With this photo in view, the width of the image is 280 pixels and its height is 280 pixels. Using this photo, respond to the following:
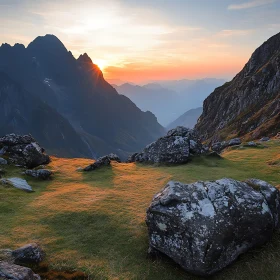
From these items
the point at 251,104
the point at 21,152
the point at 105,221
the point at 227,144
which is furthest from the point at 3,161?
the point at 251,104

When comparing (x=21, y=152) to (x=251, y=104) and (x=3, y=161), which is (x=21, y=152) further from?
(x=251, y=104)

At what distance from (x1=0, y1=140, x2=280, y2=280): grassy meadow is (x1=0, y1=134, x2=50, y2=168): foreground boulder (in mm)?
3329

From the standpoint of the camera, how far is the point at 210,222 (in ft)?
51.0

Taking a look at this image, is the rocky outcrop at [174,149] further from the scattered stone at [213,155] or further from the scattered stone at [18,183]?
the scattered stone at [18,183]

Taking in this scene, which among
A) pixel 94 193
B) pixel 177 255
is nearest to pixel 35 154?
pixel 94 193

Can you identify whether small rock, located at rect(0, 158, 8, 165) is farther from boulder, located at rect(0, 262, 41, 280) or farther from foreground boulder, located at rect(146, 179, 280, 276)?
foreground boulder, located at rect(146, 179, 280, 276)

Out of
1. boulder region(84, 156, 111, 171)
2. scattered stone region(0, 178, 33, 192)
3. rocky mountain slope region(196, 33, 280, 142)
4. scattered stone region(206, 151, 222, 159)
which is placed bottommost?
scattered stone region(0, 178, 33, 192)

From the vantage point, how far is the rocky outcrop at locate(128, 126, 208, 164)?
38.5 m

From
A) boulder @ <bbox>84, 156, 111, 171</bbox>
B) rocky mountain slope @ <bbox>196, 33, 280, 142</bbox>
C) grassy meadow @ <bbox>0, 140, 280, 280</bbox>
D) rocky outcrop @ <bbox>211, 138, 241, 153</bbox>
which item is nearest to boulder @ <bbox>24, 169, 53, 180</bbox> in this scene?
grassy meadow @ <bbox>0, 140, 280, 280</bbox>

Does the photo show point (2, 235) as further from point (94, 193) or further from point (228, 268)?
point (228, 268)

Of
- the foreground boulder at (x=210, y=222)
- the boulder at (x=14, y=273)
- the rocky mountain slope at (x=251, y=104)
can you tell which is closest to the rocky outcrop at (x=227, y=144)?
the rocky mountain slope at (x=251, y=104)

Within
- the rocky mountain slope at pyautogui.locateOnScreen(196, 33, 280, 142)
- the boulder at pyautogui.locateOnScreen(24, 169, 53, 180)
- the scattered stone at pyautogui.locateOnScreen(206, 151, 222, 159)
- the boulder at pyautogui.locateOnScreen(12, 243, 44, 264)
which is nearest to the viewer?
the boulder at pyautogui.locateOnScreen(12, 243, 44, 264)

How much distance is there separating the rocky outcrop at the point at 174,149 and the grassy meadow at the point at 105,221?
10.00ft

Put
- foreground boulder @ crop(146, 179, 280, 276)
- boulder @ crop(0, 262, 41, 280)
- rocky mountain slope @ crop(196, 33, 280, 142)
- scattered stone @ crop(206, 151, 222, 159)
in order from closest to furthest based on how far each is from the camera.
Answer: boulder @ crop(0, 262, 41, 280) < foreground boulder @ crop(146, 179, 280, 276) < scattered stone @ crop(206, 151, 222, 159) < rocky mountain slope @ crop(196, 33, 280, 142)
